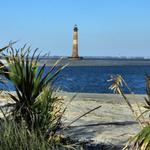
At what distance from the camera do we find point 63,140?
10094 millimetres

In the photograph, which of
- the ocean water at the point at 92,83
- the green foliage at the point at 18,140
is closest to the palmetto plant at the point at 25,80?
the ocean water at the point at 92,83

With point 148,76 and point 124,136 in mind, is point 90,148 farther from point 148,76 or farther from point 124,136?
point 148,76

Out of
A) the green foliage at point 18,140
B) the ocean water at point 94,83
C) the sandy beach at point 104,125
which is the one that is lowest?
the ocean water at point 94,83

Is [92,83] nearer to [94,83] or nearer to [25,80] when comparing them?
[94,83]

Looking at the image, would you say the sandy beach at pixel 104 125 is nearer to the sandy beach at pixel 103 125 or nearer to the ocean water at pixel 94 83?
the sandy beach at pixel 103 125

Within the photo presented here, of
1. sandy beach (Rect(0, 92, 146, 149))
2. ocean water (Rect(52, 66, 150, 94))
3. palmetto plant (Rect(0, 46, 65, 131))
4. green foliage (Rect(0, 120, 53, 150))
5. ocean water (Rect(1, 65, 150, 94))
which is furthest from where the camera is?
ocean water (Rect(52, 66, 150, 94))

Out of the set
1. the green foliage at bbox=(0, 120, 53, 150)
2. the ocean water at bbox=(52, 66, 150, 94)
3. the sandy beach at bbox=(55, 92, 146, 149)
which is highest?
the green foliage at bbox=(0, 120, 53, 150)

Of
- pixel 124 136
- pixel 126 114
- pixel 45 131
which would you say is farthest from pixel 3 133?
pixel 126 114

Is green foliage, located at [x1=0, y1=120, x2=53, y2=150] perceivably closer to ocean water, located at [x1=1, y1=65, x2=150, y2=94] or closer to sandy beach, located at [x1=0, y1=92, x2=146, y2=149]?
ocean water, located at [x1=1, y1=65, x2=150, y2=94]

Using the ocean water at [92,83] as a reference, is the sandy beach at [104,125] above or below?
above

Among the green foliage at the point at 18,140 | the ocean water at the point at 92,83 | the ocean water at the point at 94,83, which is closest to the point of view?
the green foliage at the point at 18,140

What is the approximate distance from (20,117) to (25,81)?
65 centimetres

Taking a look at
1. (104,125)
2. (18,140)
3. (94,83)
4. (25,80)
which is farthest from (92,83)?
(18,140)

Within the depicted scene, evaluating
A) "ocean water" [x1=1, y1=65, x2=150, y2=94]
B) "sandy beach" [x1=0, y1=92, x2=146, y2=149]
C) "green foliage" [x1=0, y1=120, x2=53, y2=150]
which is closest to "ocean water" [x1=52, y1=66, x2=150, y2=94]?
"ocean water" [x1=1, y1=65, x2=150, y2=94]
